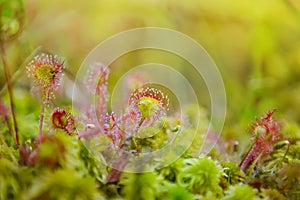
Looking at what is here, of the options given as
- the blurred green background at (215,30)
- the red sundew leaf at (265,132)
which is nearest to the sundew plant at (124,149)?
the red sundew leaf at (265,132)

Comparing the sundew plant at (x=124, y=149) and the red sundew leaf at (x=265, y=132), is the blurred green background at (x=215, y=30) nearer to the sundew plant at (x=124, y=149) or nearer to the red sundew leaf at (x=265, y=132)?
→ the sundew plant at (x=124, y=149)

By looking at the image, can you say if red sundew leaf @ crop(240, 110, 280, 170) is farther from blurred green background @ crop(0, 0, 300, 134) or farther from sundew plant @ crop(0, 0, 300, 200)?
blurred green background @ crop(0, 0, 300, 134)

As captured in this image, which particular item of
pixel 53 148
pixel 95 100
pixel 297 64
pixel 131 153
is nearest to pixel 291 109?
pixel 297 64

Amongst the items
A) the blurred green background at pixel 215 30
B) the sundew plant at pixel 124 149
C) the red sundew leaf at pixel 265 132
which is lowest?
the sundew plant at pixel 124 149

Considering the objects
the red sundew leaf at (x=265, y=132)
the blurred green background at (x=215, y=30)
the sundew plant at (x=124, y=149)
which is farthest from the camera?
the blurred green background at (x=215, y=30)

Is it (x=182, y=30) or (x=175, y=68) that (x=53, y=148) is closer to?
(x=175, y=68)

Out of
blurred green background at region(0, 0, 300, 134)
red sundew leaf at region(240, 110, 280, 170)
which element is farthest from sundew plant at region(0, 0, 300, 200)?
blurred green background at region(0, 0, 300, 134)

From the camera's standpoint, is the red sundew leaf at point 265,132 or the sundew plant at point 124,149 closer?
the sundew plant at point 124,149

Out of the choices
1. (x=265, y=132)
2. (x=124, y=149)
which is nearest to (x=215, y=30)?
(x=265, y=132)
